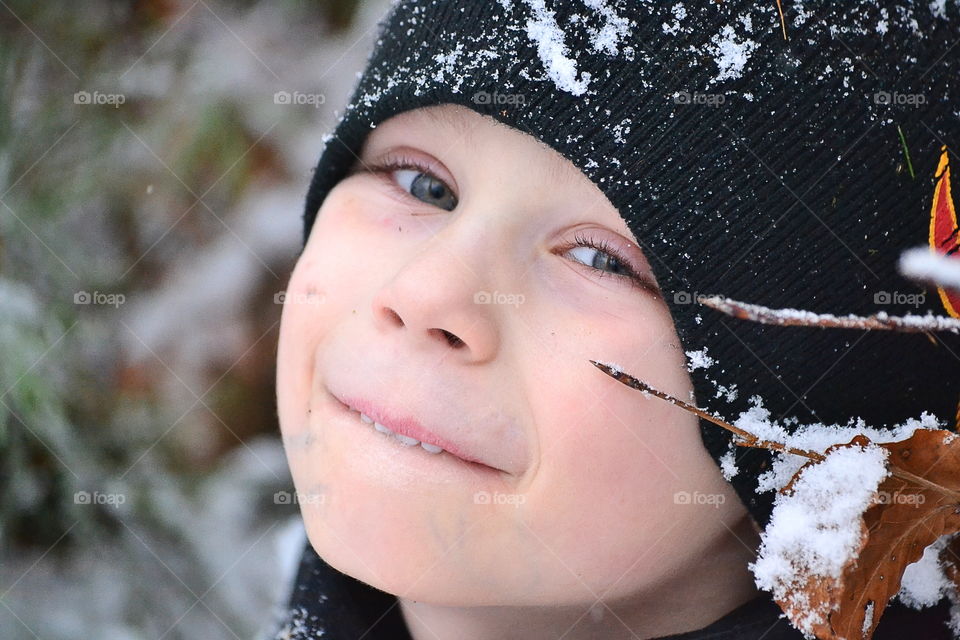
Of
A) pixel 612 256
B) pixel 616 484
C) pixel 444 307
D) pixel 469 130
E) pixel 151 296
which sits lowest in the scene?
pixel 616 484

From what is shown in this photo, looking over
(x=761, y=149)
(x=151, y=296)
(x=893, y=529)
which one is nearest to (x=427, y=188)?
(x=761, y=149)

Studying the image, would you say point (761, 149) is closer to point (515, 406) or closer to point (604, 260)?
point (604, 260)

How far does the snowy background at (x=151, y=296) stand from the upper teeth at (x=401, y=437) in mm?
879

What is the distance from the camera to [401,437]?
1089 mm

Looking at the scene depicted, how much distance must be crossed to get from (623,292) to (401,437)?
1.09 ft

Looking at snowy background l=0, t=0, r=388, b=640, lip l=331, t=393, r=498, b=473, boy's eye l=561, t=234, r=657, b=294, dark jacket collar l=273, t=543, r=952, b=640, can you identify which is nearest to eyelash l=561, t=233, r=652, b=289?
boy's eye l=561, t=234, r=657, b=294

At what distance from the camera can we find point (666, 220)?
1.03 metres

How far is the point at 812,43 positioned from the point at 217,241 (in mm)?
1848

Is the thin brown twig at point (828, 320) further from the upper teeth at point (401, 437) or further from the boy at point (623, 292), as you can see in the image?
the upper teeth at point (401, 437)

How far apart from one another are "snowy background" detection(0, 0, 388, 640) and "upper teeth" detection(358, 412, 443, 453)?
2.88 ft

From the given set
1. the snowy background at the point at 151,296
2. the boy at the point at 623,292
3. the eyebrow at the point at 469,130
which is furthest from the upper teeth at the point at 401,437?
the snowy background at the point at 151,296

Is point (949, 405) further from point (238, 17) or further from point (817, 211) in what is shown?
point (238, 17)

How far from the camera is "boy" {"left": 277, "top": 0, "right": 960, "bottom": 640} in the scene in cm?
103

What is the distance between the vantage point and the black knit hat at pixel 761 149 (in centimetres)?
102
